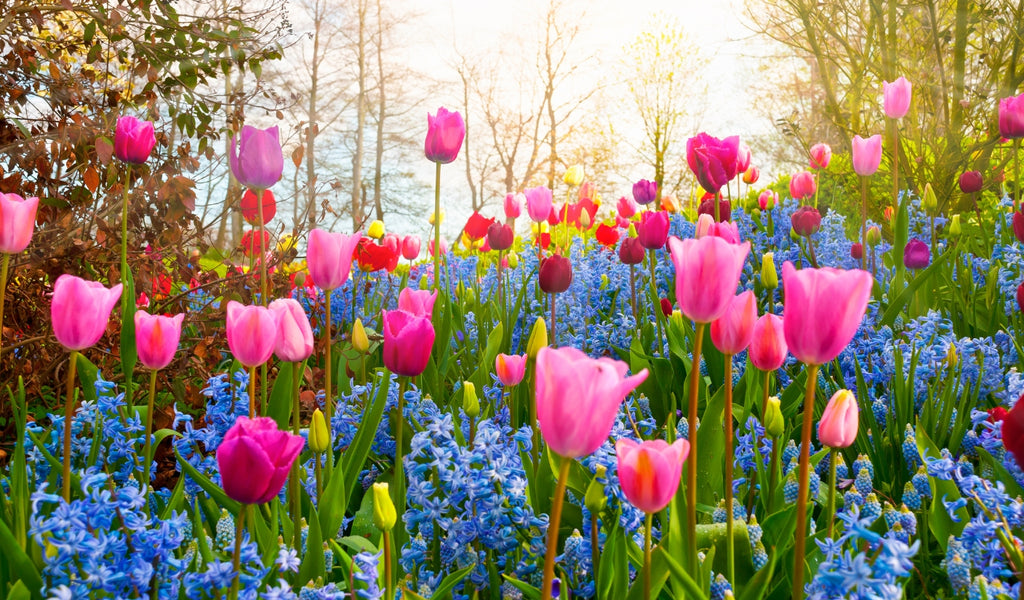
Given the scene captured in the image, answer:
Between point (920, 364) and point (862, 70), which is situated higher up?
point (862, 70)

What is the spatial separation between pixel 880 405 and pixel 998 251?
1.43 meters

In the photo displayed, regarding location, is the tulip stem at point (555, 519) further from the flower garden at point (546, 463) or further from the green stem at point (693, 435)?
the green stem at point (693, 435)

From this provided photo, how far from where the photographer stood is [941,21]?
6.61m

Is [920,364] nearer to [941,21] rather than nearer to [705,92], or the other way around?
[941,21]

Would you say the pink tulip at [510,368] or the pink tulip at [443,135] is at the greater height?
the pink tulip at [443,135]

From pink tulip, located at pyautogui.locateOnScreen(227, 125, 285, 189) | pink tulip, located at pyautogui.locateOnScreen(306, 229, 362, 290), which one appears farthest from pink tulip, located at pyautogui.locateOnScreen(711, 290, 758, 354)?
pink tulip, located at pyautogui.locateOnScreen(227, 125, 285, 189)

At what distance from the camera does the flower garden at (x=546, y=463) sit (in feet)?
2.96

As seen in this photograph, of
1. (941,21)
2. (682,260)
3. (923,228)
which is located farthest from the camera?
(941,21)

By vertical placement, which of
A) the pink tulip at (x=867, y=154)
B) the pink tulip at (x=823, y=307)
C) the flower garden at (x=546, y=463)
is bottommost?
the flower garden at (x=546, y=463)

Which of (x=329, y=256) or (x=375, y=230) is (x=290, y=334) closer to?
(x=329, y=256)

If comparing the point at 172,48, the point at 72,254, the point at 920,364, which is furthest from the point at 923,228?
the point at 72,254

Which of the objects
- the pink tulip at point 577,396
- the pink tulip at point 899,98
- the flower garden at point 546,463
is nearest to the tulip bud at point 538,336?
the flower garden at point 546,463

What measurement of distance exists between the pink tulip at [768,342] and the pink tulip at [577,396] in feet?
1.56

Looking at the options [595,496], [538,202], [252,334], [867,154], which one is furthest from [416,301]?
[867,154]
